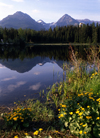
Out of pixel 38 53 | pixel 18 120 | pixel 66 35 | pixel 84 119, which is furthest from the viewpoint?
pixel 66 35

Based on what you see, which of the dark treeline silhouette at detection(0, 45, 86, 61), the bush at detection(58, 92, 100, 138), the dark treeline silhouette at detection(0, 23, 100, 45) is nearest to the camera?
the bush at detection(58, 92, 100, 138)

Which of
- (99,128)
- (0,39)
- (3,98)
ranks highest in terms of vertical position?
(0,39)

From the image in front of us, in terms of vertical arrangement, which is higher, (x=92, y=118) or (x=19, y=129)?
(x=92, y=118)

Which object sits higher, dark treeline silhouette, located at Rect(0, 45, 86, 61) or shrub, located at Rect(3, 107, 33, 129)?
dark treeline silhouette, located at Rect(0, 45, 86, 61)

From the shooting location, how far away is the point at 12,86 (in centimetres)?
997

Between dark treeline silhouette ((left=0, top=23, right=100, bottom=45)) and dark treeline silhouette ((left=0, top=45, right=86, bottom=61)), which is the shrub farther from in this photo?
dark treeline silhouette ((left=0, top=23, right=100, bottom=45))

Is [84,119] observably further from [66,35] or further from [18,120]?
[66,35]

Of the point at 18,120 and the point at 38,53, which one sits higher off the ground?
the point at 38,53

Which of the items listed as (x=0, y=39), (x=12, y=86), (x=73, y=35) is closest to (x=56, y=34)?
(x=73, y=35)

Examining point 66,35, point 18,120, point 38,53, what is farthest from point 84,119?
point 66,35

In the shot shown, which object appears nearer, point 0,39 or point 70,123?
point 70,123

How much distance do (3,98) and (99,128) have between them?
564cm

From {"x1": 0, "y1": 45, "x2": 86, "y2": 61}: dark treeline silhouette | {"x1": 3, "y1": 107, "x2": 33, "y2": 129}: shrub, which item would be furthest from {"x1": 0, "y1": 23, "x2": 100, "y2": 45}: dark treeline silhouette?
{"x1": 3, "y1": 107, "x2": 33, "y2": 129}: shrub

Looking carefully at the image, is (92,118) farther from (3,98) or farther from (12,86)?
(12,86)
